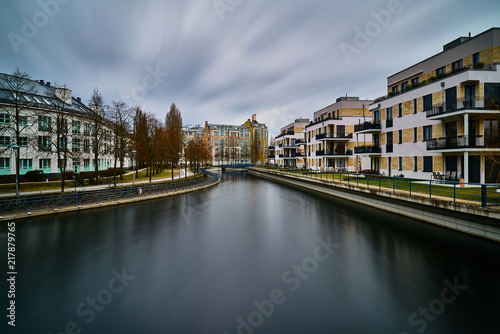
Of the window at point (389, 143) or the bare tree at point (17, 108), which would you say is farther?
the window at point (389, 143)

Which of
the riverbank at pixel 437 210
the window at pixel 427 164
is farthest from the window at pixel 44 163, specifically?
the window at pixel 427 164

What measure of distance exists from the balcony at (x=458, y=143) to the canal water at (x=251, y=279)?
885 cm

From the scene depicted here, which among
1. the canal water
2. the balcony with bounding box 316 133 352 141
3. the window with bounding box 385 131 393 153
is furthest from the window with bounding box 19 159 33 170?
the window with bounding box 385 131 393 153

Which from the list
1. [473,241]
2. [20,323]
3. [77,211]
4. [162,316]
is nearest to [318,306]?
[162,316]

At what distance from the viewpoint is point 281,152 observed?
68125mm

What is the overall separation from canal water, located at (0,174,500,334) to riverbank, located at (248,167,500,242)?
0.71 m

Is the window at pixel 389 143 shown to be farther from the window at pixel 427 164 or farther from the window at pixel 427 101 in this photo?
the window at pixel 427 101

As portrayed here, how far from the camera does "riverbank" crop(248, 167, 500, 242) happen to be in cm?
943

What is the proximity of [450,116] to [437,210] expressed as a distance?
11634mm

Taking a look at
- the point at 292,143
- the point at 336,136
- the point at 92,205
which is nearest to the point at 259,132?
the point at 292,143

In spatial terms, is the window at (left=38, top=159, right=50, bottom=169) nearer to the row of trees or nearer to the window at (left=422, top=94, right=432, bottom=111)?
the row of trees

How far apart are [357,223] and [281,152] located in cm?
5475

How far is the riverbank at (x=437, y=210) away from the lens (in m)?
9.43

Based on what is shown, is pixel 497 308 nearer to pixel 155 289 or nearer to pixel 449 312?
pixel 449 312
